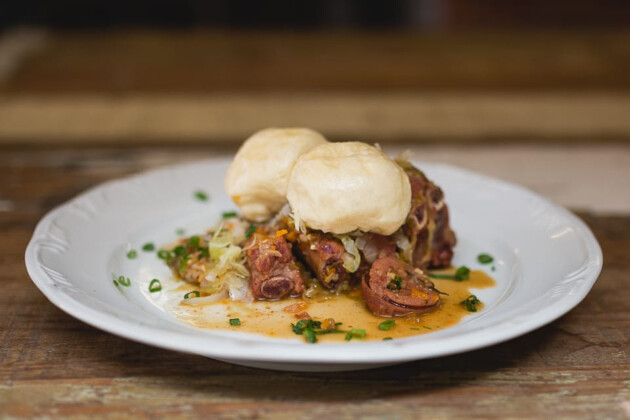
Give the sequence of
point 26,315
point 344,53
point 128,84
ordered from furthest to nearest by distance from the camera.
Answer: point 344,53
point 128,84
point 26,315

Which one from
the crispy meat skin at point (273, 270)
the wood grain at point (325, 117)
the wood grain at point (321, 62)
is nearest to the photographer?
the crispy meat skin at point (273, 270)

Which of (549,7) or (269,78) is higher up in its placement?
(549,7)

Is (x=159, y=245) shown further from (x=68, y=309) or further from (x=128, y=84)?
(x=128, y=84)

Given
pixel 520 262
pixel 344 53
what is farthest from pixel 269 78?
pixel 520 262

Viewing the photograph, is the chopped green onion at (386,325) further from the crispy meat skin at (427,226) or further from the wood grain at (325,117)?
the wood grain at (325,117)

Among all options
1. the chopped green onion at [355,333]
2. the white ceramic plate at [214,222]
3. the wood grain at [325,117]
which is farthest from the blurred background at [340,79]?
the chopped green onion at [355,333]

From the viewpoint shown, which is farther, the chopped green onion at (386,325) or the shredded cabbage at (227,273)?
the shredded cabbage at (227,273)
